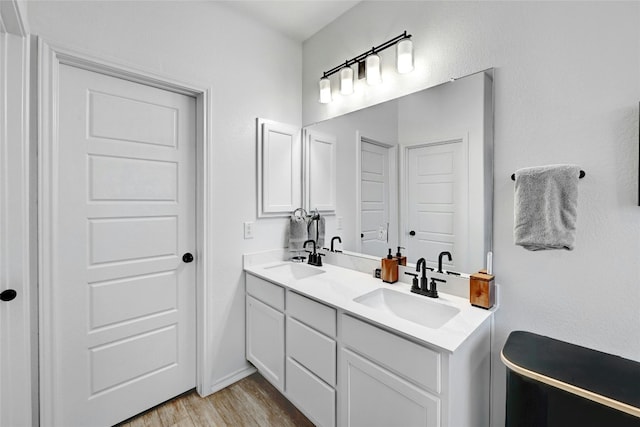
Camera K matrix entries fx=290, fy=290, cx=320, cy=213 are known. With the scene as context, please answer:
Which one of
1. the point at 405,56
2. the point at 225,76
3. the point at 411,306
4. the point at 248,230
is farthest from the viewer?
the point at 248,230

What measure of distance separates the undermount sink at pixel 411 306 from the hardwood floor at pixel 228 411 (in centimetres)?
86

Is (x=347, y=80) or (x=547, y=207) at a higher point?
(x=347, y=80)

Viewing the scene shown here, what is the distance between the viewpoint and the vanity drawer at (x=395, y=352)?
3.52 ft

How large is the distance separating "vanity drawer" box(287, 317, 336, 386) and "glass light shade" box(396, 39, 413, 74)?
1.56 m

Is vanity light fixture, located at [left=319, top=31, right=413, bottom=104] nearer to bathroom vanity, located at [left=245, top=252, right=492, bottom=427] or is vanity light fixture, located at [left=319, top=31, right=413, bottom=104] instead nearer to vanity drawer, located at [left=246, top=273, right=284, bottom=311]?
bathroom vanity, located at [left=245, top=252, right=492, bottom=427]

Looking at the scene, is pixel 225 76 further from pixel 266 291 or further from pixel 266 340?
pixel 266 340

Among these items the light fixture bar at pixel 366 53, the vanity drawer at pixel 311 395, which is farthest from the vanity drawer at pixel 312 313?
the light fixture bar at pixel 366 53

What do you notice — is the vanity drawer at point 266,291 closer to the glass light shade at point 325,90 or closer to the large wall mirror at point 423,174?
the large wall mirror at point 423,174

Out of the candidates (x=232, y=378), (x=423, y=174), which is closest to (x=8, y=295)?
(x=232, y=378)

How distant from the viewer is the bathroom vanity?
1.10 m

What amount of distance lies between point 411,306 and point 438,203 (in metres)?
0.59

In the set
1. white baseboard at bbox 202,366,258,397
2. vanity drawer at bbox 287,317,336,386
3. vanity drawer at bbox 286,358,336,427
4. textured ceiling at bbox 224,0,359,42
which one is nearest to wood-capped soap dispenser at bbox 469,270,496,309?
vanity drawer at bbox 287,317,336,386

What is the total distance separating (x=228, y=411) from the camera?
1.83 meters

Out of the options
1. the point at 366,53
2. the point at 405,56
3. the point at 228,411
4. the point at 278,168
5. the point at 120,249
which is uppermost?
the point at 366,53
